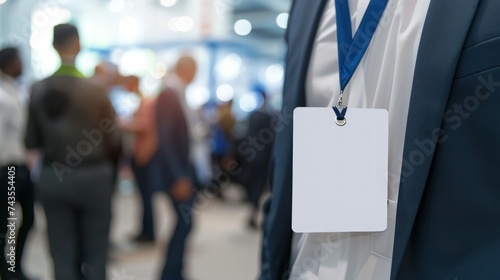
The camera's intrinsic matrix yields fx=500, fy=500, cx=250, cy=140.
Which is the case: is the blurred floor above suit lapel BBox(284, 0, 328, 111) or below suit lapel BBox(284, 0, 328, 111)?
below

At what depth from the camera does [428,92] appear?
63 centimetres

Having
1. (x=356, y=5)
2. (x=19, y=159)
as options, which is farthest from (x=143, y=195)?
(x=356, y=5)

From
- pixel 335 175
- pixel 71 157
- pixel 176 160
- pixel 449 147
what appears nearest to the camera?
pixel 449 147

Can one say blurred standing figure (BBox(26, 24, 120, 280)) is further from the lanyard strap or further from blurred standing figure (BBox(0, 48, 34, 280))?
the lanyard strap

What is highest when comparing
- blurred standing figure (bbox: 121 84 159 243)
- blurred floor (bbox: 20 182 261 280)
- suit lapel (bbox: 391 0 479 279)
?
suit lapel (bbox: 391 0 479 279)

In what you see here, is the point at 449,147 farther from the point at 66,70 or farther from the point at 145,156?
the point at 145,156

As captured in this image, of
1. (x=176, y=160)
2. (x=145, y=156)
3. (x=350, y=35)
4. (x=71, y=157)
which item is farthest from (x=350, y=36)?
(x=145, y=156)

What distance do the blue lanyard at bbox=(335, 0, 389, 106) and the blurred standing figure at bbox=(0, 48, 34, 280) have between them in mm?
1733

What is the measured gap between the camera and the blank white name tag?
718 mm

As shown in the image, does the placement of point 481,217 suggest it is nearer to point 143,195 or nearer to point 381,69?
point 381,69

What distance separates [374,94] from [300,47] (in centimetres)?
18

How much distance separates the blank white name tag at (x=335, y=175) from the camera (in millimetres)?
718

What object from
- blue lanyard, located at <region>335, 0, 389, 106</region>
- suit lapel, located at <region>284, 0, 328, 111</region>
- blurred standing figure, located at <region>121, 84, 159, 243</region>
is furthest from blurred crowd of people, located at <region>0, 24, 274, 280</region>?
blue lanyard, located at <region>335, 0, 389, 106</region>

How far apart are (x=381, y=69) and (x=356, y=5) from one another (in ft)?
0.42
